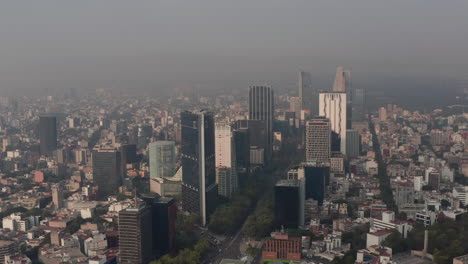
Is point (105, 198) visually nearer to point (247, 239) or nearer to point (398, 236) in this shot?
point (247, 239)

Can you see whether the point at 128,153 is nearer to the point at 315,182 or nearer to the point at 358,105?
the point at 315,182

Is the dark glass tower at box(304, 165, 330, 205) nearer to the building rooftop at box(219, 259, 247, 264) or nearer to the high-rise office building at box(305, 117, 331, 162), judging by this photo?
the high-rise office building at box(305, 117, 331, 162)

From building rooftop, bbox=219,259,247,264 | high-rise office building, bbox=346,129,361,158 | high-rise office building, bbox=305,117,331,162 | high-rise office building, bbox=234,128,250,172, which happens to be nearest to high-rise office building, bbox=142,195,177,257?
building rooftop, bbox=219,259,247,264

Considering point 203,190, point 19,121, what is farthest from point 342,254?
point 19,121

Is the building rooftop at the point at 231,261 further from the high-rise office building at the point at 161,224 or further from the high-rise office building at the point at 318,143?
the high-rise office building at the point at 318,143

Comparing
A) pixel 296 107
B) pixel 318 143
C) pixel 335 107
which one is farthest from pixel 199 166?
pixel 335 107
